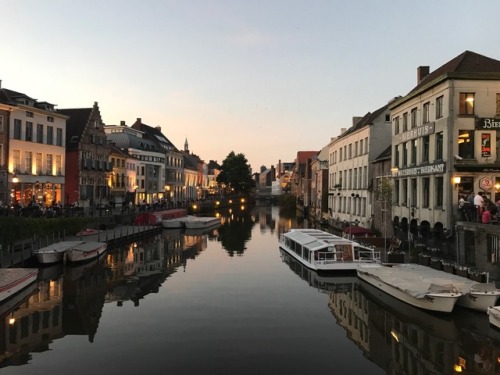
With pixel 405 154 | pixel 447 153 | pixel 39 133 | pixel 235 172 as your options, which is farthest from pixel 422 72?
pixel 235 172

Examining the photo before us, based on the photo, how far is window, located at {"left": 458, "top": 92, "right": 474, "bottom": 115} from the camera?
28922 millimetres

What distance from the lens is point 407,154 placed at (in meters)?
36.3

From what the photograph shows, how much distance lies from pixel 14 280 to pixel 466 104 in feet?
91.4

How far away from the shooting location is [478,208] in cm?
2500

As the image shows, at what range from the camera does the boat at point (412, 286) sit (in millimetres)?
19359

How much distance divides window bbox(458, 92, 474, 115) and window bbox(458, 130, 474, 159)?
1.22 meters

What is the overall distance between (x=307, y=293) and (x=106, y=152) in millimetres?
47535

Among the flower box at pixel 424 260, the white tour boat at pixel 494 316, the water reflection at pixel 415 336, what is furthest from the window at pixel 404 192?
the white tour boat at pixel 494 316

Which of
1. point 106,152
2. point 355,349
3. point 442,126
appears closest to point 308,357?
point 355,349

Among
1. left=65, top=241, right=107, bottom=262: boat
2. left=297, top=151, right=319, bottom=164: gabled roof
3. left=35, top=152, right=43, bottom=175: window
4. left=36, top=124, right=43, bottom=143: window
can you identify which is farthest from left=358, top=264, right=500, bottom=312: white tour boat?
left=297, top=151, right=319, bottom=164: gabled roof

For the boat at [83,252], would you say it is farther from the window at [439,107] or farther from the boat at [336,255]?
the window at [439,107]

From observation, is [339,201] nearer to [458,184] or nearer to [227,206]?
[458,184]

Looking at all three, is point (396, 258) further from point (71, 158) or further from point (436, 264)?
point (71, 158)

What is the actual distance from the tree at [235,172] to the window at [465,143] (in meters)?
110
